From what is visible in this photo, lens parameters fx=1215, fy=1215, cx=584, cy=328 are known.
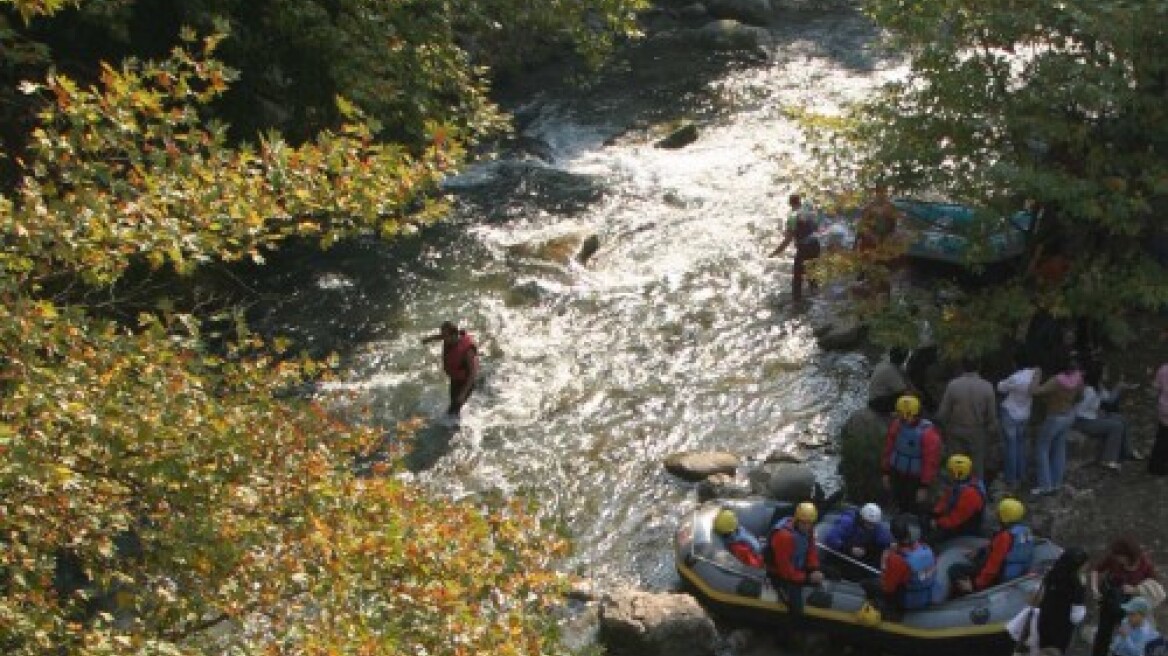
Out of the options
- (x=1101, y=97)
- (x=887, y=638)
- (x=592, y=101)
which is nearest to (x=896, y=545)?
(x=887, y=638)

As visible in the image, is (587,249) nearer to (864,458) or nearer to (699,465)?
(699,465)

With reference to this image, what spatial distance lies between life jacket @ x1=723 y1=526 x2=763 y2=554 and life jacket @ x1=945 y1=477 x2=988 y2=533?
1786mm

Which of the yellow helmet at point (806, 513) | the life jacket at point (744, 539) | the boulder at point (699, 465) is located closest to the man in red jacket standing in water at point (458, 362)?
the boulder at point (699, 465)

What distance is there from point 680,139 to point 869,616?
1440 cm

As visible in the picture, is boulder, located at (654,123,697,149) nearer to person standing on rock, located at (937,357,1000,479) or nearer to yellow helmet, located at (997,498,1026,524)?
person standing on rock, located at (937,357,1000,479)

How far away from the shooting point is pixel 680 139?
930 inches

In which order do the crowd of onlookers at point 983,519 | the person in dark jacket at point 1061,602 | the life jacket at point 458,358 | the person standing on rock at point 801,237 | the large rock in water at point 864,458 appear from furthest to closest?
the person standing on rock at point 801,237 < the life jacket at point 458,358 < the large rock in water at point 864,458 < the crowd of onlookers at point 983,519 < the person in dark jacket at point 1061,602

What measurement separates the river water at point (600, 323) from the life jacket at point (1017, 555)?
3.28 m

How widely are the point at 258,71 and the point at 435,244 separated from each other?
18.3ft

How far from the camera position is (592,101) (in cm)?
2634

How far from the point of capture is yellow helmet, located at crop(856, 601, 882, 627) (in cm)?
1062

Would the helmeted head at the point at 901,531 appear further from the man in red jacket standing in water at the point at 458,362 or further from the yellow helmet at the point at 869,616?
the man in red jacket standing in water at the point at 458,362

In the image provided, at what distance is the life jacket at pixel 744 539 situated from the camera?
11570 millimetres

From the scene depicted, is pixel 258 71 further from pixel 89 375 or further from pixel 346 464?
pixel 89 375
